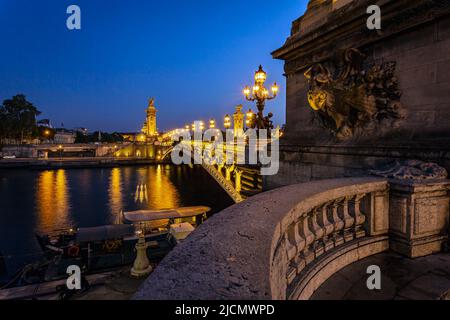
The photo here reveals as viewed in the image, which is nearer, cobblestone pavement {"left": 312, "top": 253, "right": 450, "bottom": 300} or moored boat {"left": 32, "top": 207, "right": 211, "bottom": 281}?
cobblestone pavement {"left": 312, "top": 253, "right": 450, "bottom": 300}

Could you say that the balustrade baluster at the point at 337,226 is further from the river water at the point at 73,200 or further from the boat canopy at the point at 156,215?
the river water at the point at 73,200

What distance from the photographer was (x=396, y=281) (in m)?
3.32

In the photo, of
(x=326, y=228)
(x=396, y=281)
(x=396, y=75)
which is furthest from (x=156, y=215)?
(x=396, y=281)

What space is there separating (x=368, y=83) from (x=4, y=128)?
10472cm

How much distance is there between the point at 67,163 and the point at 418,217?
9043cm

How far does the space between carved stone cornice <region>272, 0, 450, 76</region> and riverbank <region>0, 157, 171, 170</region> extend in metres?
Answer: 82.7

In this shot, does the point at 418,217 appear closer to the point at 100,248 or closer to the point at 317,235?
the point at 317,235

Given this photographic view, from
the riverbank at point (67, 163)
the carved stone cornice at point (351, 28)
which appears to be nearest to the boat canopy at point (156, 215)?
the carved stone cornice at point (351, 28)

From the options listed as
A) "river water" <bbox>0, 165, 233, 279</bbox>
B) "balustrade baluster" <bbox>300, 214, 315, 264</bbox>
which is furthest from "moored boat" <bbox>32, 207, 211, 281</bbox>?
"balustrade baluster" <bbox>300, 214, 315, 264</bbox>

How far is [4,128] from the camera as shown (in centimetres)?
8506

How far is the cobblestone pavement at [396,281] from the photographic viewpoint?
301 centimetres

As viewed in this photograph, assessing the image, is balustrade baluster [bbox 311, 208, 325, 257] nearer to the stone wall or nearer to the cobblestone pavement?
the cobblestone pavement

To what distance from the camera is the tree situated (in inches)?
3376

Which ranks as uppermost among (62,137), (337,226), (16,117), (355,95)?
(16,117)
